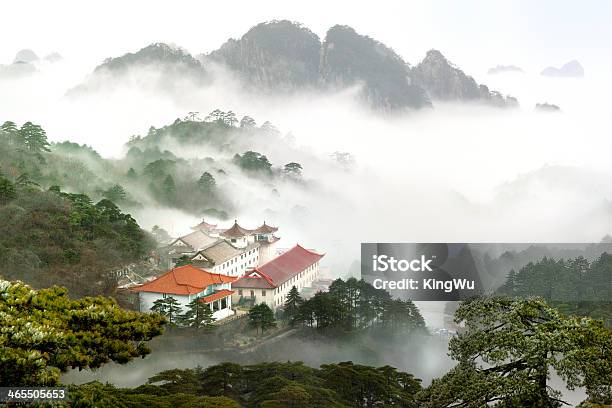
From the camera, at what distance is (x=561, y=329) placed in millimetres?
3217

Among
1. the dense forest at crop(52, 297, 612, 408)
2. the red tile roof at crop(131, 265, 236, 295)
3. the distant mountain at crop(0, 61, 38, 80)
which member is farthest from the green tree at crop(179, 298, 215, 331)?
the distant mountain at crop(0, 61, 38, 80)

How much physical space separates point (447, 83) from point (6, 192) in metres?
27.7

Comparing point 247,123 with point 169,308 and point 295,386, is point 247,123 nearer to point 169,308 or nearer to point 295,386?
point 169,308

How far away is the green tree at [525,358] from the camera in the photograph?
3.07 metres

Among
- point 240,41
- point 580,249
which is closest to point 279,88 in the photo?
point 240,41

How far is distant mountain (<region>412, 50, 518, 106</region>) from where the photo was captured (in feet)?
119

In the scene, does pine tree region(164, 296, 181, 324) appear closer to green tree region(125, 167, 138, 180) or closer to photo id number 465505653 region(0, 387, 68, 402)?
photo id number 465505653 region(0, 387, 68, 402)

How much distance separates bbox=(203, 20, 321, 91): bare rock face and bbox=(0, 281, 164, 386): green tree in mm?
33382

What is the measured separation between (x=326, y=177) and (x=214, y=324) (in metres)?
18.6

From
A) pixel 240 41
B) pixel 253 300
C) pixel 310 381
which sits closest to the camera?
pixel 310 381

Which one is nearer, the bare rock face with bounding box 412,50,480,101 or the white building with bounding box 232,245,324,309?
the white building with bounding box 232,245,324,309

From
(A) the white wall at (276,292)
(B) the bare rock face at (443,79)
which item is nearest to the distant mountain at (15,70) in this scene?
(A) the white wall at (276,292)

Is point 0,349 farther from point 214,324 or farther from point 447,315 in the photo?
point 447,315

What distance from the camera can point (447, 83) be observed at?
3606 cm
